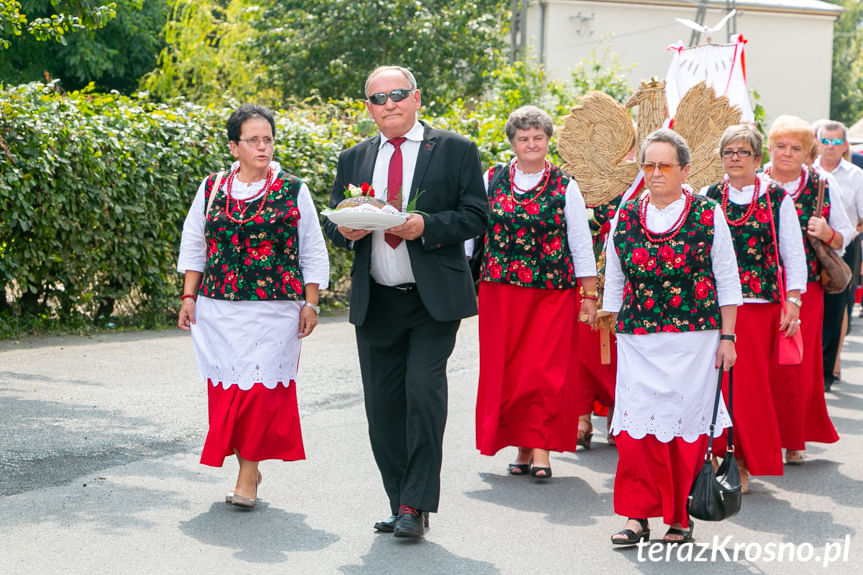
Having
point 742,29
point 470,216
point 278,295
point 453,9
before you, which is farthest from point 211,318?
point 742,29

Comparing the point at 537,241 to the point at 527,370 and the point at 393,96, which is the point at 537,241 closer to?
the point at 527,370

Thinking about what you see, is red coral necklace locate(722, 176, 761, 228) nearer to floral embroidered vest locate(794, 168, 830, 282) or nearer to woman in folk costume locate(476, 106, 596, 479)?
woman in folk costume locate(476, 106, 596, 479)

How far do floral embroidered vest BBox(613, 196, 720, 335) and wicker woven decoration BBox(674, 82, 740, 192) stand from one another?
238 centimetres

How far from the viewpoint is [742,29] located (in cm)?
Result: 4416

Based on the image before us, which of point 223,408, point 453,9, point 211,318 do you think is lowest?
point 223,408

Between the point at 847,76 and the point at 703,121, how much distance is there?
63.5 m

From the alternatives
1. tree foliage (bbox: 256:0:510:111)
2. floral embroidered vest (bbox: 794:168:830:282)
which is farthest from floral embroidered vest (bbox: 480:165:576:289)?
tree foliage (bbox: 256:0:510:111)

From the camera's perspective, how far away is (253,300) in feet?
19.4

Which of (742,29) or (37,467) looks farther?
(742,29)

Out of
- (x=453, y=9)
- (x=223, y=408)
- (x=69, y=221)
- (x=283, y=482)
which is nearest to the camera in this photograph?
(x=223, y=408)

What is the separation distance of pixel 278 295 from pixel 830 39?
43.8m

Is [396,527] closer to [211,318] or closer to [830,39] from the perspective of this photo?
[211,318]

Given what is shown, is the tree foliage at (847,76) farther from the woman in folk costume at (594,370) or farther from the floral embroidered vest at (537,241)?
the floral embroidered vest at (537,241)

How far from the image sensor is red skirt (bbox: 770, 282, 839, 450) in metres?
7.05
